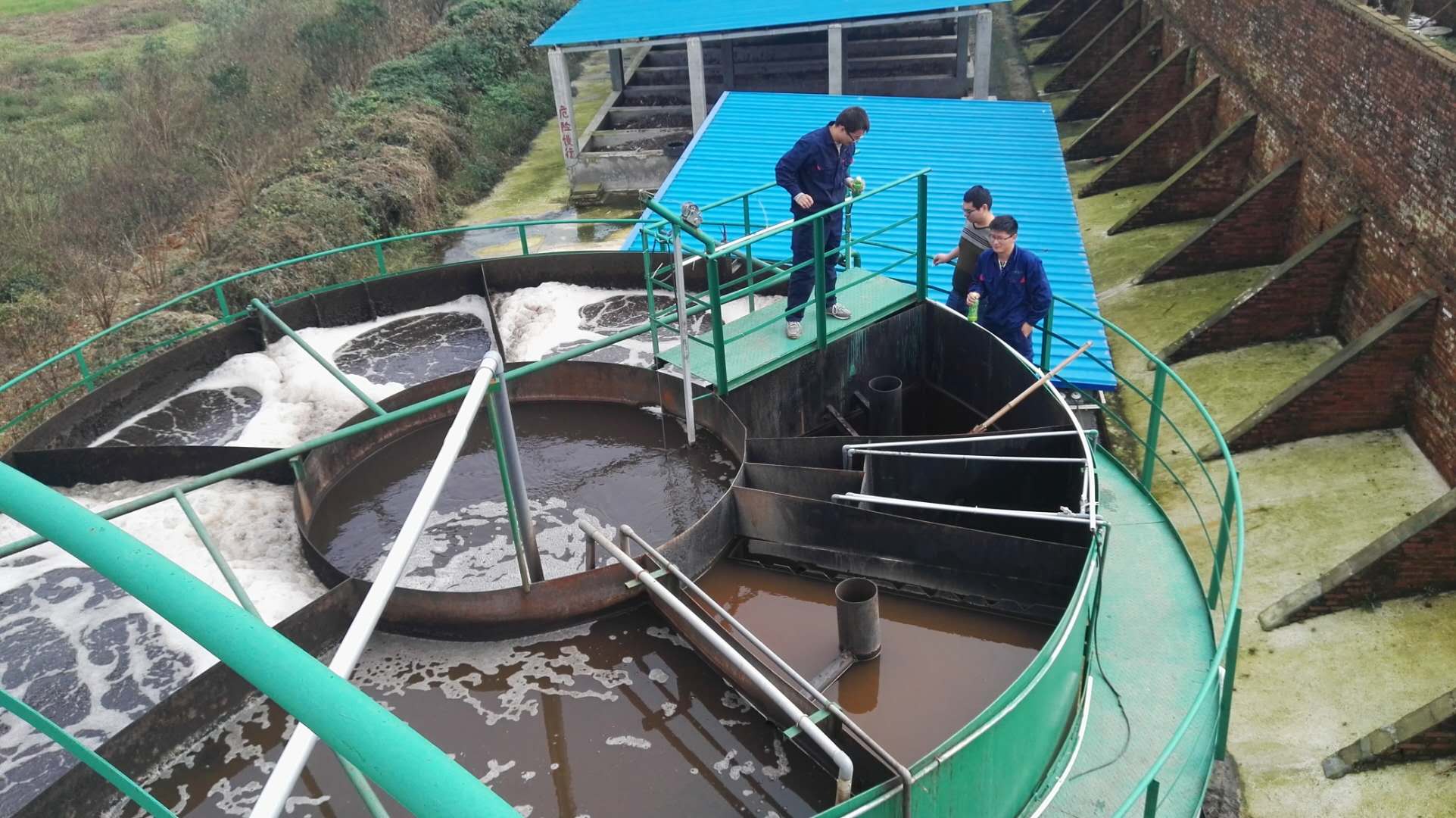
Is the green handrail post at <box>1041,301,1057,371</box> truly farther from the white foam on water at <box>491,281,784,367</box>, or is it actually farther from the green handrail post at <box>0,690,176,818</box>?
the green handrail post at <box>0,690,176,818</box>

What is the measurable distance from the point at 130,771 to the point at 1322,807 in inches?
290

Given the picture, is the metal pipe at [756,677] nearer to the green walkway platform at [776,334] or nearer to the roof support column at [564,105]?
the green walkway platform at [776,334]

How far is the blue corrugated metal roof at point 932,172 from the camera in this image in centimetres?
1162

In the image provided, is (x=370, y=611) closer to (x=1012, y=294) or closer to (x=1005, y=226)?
(x=1005, y=226)

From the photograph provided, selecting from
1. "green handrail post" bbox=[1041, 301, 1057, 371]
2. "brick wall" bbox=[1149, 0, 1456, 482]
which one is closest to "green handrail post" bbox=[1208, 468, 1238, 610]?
"green handrail post" bbox=[1041, 301, 1057, 371]

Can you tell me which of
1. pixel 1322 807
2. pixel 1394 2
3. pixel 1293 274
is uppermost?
pixel 1394 2

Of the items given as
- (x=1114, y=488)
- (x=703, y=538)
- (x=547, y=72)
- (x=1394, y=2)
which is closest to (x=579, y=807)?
(x=703, y=538)

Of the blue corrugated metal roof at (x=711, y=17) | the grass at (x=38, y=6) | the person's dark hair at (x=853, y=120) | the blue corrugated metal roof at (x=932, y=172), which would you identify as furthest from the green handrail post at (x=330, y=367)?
the grass at (x=38, y=6)

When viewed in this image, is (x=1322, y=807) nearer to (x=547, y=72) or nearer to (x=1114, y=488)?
(x=1114, y=488)

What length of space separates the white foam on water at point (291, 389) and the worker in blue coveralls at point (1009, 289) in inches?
203

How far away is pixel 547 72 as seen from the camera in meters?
28.5

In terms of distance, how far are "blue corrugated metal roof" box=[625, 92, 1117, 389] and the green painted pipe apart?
911cm

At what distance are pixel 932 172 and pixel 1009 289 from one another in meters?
6.81

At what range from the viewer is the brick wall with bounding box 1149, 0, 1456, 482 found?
965cm
